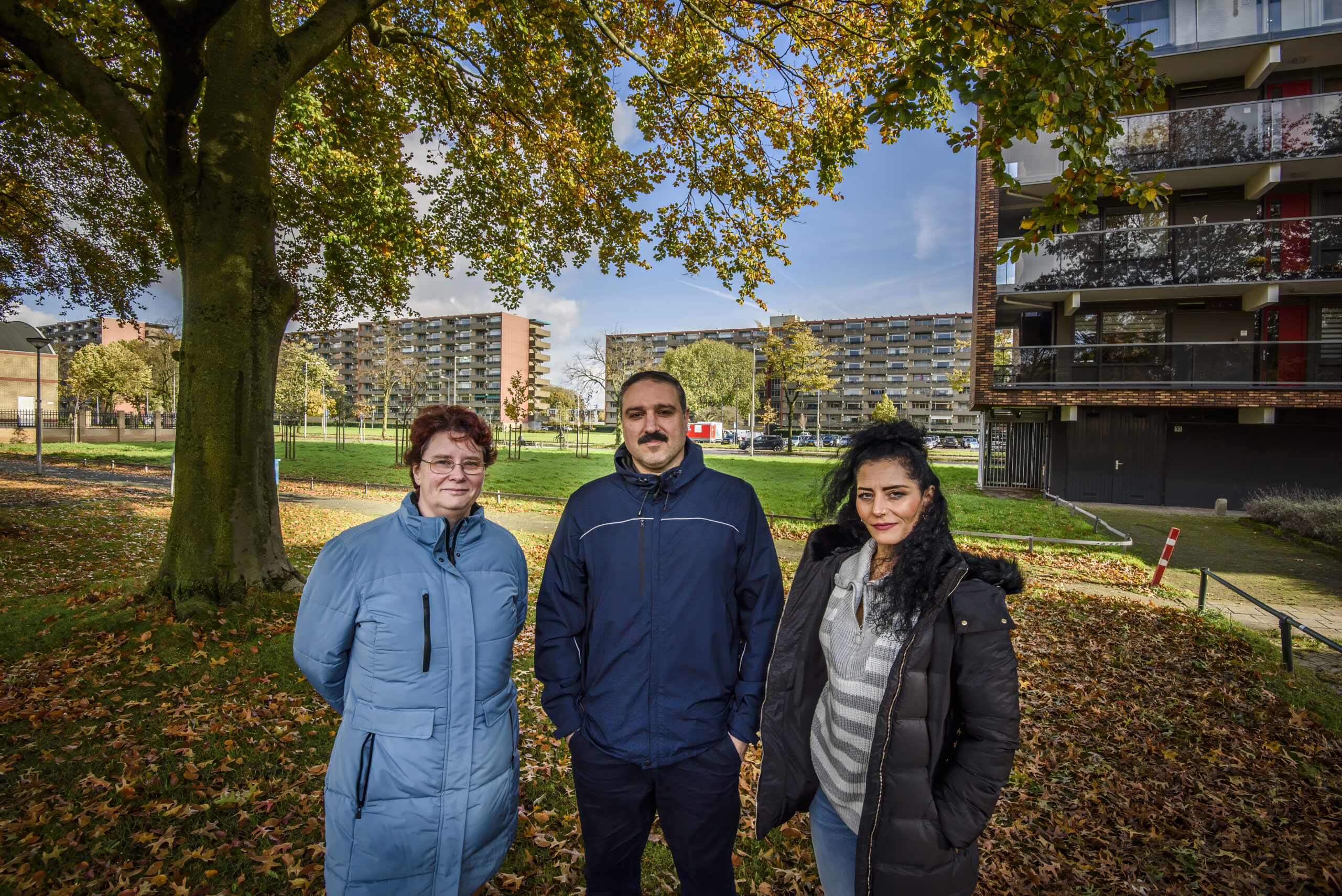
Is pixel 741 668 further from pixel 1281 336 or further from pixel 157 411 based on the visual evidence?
pixel 157 411

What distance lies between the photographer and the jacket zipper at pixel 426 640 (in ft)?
7.00

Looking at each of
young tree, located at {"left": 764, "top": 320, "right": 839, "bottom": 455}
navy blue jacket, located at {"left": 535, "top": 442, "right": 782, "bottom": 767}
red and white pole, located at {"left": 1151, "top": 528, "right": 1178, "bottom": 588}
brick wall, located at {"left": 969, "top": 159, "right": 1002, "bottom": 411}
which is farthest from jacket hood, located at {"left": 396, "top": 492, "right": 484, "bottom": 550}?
young tree, located at {"left": 764, "top": 320, "right": 839, "bottom": 455}

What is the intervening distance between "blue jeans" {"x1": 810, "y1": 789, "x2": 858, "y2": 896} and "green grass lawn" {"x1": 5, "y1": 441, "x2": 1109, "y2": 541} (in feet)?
4.98

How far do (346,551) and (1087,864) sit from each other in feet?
14.1

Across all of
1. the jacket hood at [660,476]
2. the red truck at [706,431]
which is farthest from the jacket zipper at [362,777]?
the red truck at [706,431]

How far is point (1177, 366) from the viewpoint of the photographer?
18.0 metres

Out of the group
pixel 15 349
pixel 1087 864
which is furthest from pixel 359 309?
pixel 15 349

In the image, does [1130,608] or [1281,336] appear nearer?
[1130,608]

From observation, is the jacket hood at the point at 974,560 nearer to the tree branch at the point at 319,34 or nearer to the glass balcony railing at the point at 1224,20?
the tree branch at the point at 319,34

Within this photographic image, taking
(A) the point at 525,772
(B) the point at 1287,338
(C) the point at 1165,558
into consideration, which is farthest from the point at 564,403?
(A) the point at 525,772

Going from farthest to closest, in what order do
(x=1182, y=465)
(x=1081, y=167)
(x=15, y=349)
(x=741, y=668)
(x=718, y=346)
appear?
(x=718, y=346), (x=15, y=349), (x=1182, y=465), (x=1081, y=167), (x=741, y=668)

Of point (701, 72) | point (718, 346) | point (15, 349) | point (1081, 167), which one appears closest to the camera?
point (1081, 167)

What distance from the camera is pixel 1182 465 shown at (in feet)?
63.0

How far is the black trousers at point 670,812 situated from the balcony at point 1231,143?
62.0 ft
